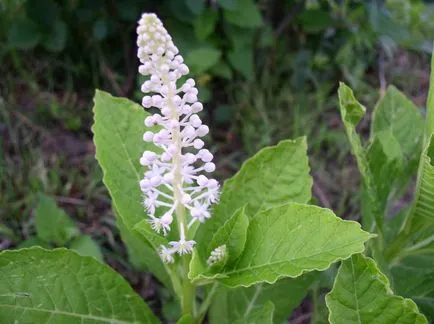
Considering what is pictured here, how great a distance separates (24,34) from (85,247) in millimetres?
1296

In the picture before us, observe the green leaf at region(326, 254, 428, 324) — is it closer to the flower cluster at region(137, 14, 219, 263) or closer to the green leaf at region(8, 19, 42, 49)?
the flower cluster at region(137, 14, 219, 263)

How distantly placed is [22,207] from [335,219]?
71.6 inches

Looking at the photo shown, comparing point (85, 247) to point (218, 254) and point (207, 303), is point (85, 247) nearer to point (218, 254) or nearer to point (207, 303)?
point (207, 303)

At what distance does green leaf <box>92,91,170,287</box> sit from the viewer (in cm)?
191

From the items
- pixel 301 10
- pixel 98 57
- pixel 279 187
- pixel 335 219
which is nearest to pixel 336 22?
pixel 301 10

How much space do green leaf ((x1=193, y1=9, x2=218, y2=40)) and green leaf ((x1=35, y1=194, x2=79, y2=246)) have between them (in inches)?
46.6

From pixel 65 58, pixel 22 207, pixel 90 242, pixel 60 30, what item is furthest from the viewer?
pixel 65 58

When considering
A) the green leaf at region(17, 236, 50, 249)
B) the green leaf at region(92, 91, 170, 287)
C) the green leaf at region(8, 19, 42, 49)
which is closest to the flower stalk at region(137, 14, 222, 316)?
the green leaf at region(92, 91, 170, 287)

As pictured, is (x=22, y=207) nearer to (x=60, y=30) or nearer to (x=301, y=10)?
(x=60, y=30)

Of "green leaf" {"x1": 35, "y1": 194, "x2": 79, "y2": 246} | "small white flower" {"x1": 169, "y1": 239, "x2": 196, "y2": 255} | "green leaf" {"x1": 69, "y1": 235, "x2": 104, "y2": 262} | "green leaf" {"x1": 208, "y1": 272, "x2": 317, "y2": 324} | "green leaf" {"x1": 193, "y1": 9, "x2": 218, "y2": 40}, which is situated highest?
"green leaf" {"x1": 193, "y1": 9, "x2": 218, "y2": 40}

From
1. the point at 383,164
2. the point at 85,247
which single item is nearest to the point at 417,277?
the point at 383,164

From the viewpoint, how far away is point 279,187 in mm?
2029

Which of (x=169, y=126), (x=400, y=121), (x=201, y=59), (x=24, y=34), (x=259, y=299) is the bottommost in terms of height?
(x=259, y=299)

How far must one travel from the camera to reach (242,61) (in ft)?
11.2
